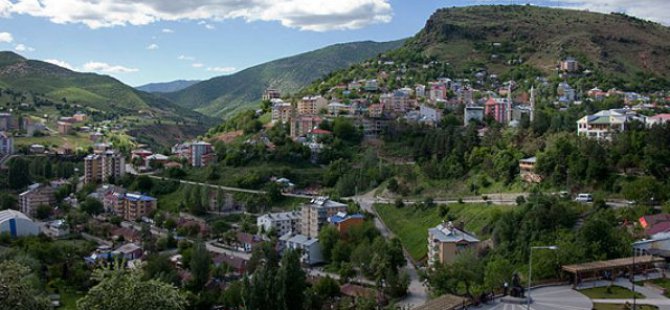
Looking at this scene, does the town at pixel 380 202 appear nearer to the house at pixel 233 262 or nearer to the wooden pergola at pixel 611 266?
the wooden pergola at pixel 611 266

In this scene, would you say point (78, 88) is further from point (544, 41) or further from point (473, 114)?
point (473, 114)

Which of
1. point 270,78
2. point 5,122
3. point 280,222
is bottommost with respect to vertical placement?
point 280,222

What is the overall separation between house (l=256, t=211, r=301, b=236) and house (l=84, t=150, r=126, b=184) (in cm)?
1797

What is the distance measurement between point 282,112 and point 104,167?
44.3 ft

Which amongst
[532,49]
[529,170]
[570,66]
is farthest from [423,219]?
[532,49]

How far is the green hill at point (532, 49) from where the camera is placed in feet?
189

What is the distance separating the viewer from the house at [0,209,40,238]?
34469 mm

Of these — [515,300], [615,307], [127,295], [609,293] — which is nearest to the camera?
[127,295]

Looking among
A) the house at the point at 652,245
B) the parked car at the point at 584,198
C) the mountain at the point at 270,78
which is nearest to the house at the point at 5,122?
the parked car at the point at 584,198

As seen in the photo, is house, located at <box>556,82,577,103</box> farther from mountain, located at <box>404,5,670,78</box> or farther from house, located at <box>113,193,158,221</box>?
house, located at <box>113,193,158,221</box>

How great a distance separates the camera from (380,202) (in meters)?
33.4

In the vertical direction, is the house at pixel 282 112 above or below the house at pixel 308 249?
above

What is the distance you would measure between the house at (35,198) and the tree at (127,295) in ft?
116

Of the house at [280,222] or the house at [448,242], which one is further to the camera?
the house at [280,222]
